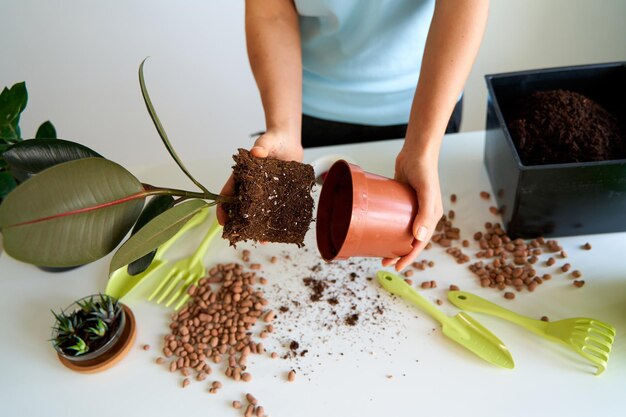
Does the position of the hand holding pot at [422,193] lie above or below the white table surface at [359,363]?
above

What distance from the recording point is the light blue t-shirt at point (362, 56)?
3.68 ft

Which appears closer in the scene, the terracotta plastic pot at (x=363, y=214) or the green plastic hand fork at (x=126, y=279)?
the terracotta plastic pot at (x=363, y=214)

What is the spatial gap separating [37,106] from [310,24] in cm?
145

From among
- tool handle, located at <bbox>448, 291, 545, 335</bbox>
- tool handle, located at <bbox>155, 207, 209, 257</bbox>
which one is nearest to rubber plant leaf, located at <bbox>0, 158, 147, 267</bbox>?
tool handle, located at <bbox>155, 207, 209, 257</bbox>

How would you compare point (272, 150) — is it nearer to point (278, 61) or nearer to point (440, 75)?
point (278, 61)

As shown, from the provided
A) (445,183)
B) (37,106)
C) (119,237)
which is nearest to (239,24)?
(37,106)

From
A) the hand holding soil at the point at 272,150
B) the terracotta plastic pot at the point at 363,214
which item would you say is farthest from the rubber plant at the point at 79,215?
the terracotta plastic pot at the point at 363,214

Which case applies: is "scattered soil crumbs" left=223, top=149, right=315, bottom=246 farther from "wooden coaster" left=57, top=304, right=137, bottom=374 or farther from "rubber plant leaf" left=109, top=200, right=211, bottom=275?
"wooden coaster" left=57, top=304, right=137, bottom=374

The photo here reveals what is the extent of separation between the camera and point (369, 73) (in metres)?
1.23

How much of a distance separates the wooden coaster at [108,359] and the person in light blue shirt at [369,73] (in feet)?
1.07

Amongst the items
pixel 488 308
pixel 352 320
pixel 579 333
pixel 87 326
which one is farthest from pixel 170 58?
pixel 579 333

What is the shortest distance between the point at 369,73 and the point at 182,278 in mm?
624

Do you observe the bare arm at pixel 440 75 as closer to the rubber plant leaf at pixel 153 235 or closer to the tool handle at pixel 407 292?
the tool handle at pixel 407 292

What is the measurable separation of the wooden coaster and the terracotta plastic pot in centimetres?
44
